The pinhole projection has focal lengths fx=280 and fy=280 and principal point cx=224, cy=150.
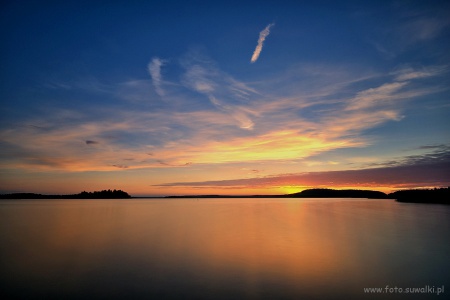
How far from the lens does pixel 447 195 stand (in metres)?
90.9

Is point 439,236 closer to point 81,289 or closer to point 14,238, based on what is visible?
point 81,289

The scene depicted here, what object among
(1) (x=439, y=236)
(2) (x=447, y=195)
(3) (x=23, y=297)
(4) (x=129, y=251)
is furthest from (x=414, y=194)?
(3) (x=23, y=297)

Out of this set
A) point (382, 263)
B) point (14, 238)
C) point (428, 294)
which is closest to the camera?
point (428, 294)

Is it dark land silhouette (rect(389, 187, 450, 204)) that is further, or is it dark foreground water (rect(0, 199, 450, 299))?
dark land silhouette (rect(389, 187, 450, 204))

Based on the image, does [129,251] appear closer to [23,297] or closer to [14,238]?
[23,297]

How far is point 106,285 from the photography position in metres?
11.6

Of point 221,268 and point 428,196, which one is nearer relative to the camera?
point 221,268

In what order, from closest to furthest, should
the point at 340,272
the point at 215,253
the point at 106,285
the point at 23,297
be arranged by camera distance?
the point at 23,297 < the point at 106,285 < the point at 340,272 < the point at 215,253

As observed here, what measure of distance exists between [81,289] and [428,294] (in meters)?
13.5

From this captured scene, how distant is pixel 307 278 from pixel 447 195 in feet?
341

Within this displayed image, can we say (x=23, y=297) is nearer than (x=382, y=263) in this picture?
Yes

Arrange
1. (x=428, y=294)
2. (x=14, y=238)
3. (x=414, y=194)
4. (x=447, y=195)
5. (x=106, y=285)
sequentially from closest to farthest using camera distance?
(x=428, y=294) → (x=106, y=285) → (x=14, y=238) → (x=447, y=195) → (x=414, y=194)

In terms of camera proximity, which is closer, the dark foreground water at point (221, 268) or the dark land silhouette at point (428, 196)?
the dark foreground water at point (221, 268)

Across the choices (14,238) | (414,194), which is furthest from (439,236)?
(414,194)
